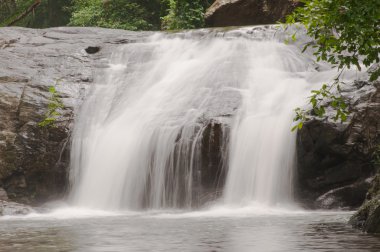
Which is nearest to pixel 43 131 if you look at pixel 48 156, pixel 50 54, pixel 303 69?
pixel 48 156

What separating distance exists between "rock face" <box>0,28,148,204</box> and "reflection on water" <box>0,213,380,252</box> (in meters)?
3.84

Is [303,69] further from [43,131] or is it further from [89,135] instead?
[43,131]

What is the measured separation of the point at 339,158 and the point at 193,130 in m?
2.51

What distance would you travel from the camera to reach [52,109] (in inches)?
475

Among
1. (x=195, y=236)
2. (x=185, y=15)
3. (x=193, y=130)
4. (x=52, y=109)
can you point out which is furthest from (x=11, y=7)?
(x=195, y=236)

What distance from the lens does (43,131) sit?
1170 centimetres

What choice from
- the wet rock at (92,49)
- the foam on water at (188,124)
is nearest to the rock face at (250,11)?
the foam on water at (188,124)

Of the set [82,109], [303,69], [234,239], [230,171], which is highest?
[303,69]

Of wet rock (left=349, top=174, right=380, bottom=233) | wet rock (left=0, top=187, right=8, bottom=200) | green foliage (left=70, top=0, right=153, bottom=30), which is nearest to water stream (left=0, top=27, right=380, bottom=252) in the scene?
wet rock (left=349, top=174, right=380, bottom=233)

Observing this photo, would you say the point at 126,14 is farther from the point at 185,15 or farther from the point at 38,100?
the point at 38,100

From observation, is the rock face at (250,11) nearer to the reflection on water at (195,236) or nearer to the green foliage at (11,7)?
the green foliage at (11,7)

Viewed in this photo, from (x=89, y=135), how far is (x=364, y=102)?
5293mm

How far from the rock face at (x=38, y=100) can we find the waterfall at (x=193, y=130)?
37cm

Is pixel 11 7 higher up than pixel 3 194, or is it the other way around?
pixel 11 7
